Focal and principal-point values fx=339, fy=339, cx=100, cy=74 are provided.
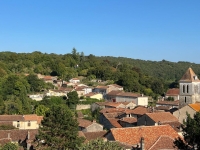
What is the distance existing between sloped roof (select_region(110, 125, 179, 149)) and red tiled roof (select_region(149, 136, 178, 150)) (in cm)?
77

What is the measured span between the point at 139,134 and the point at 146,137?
2.25 feet

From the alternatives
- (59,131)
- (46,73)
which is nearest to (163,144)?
(59,131)

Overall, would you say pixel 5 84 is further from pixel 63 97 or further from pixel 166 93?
pixel 166 93

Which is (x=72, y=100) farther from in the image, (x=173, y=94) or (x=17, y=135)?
(x=173, y=94)

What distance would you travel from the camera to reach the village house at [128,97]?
62.7 meters

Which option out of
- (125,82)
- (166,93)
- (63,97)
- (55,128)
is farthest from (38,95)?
(55,128)

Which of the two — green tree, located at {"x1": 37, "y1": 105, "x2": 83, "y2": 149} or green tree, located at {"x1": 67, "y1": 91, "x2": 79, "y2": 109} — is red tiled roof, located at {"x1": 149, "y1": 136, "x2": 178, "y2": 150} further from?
green tree, located at {"x1": 67, "y1": 91, "x2": 79, "y2": 109}

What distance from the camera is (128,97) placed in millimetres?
64000

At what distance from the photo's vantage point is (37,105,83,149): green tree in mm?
23500

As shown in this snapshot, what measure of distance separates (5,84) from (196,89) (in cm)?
3387

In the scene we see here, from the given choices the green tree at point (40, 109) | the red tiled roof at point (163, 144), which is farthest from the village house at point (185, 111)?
the green tree at point (40, 109)

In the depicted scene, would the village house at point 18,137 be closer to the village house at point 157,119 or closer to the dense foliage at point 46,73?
the village house at point 157,119

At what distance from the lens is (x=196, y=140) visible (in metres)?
18.6

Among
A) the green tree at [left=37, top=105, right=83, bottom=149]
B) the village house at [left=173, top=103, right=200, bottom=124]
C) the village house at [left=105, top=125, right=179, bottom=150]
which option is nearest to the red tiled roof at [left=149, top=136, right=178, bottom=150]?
the village house at [left=105, top=125, right=179, bottom=150]
